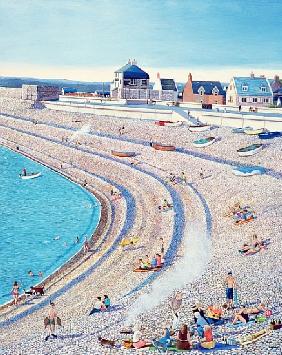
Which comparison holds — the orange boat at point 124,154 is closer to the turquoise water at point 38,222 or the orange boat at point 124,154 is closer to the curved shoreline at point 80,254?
the curved shoreline at point 80,254

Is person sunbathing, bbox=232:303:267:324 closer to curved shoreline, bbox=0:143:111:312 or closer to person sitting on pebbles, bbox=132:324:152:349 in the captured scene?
person sitting on pebbles, bbox=132:324:152:349

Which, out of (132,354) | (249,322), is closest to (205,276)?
(249,322)

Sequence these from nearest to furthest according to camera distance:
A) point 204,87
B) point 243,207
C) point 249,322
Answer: point 249,322 < point 243,207 < point 204,87

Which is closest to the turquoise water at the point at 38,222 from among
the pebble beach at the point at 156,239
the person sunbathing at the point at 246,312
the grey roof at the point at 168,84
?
the pebble beach at the point at 156,239

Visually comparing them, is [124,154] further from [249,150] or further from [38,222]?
[38,222]

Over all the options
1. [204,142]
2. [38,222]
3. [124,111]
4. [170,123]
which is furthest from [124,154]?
[124,111]

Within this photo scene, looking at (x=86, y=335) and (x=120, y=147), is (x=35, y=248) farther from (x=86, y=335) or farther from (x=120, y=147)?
(x=120, y=147)

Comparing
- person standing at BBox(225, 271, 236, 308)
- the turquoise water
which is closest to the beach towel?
person standing at BBox(225, 271, 236, 308)
